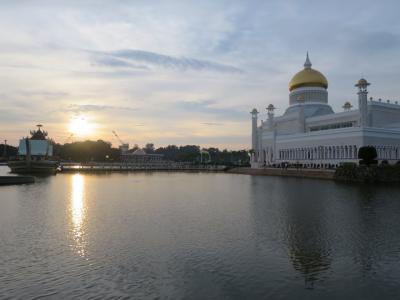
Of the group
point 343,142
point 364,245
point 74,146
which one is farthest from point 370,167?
point 74,146

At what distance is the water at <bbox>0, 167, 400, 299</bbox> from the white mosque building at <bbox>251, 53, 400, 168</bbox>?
3956 cm

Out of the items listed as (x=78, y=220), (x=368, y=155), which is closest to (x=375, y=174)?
(x=368, y=155)

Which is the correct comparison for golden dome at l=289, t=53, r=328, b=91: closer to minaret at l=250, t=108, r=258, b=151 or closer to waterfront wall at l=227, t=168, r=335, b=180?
minaret at l=250, t=108, r=258, b=151

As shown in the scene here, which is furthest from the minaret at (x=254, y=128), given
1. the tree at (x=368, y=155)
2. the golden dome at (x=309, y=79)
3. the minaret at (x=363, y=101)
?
the tree at (x=368, y=155)

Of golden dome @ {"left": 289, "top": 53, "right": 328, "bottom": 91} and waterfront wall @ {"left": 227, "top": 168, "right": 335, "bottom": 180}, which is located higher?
golden dome @ {"left": 289, "top": 53, "right": 328, "bottom": 91}

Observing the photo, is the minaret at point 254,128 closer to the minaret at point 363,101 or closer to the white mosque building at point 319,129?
the white mosque building at point 319,129

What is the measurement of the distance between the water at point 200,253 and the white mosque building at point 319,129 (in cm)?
3956

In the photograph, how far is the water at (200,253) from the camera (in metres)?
9.93

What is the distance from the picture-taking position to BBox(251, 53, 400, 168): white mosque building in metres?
60.1

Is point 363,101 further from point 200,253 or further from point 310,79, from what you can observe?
point 200,253

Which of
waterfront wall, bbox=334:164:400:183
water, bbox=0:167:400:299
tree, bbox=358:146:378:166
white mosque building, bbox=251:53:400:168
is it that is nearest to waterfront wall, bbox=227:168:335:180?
waterfront wall, bbox=334:164:400:183

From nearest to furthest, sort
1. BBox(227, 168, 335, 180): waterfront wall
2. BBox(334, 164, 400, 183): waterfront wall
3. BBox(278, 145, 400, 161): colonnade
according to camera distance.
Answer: BBox(334, 164, 400, 183): waterfront wall
BBox(227, 168, 335, 180): waterfront wall
BBox(278, 145, 400, 161): colonnade

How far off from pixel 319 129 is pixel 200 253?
64243mm

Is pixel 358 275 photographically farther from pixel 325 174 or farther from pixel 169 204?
pixel 325 174
